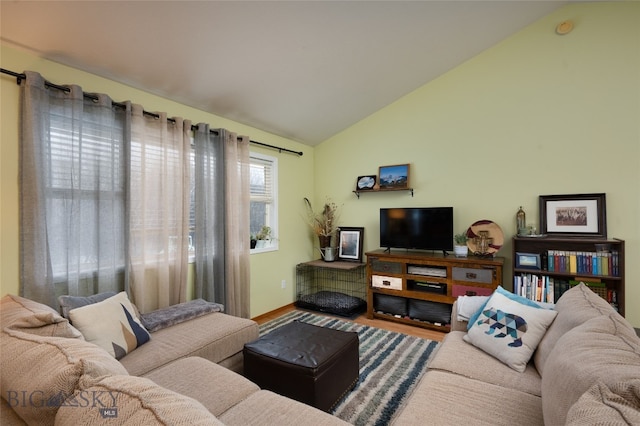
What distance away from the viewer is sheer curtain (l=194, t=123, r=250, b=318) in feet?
9.39

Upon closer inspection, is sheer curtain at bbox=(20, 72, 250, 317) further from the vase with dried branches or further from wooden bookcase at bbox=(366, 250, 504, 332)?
wooden bookcase at bbox=(366, 250, 504, 332)

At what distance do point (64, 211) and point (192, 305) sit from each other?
113 cm

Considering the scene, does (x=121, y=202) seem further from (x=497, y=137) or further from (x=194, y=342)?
(x=497, y=137)

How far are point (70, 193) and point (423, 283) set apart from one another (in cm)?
328

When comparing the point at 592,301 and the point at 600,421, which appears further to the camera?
the point at 592,301

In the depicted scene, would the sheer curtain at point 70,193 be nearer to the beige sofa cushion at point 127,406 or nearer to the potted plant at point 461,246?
the beige sofa cushion at point 127,406

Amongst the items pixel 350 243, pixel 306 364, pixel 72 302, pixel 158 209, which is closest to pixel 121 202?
pixel 158 209

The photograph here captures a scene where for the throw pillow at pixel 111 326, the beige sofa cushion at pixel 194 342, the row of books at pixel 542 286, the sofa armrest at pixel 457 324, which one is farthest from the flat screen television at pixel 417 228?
the throw pillow at pixel 111 326

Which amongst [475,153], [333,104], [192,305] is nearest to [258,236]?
[192,305]

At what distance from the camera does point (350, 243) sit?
164 inches

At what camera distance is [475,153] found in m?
3.38

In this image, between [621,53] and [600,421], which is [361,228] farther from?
[600,421]

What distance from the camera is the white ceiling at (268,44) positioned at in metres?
1.87

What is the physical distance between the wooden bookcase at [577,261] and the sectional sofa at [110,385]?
8.75 feet
